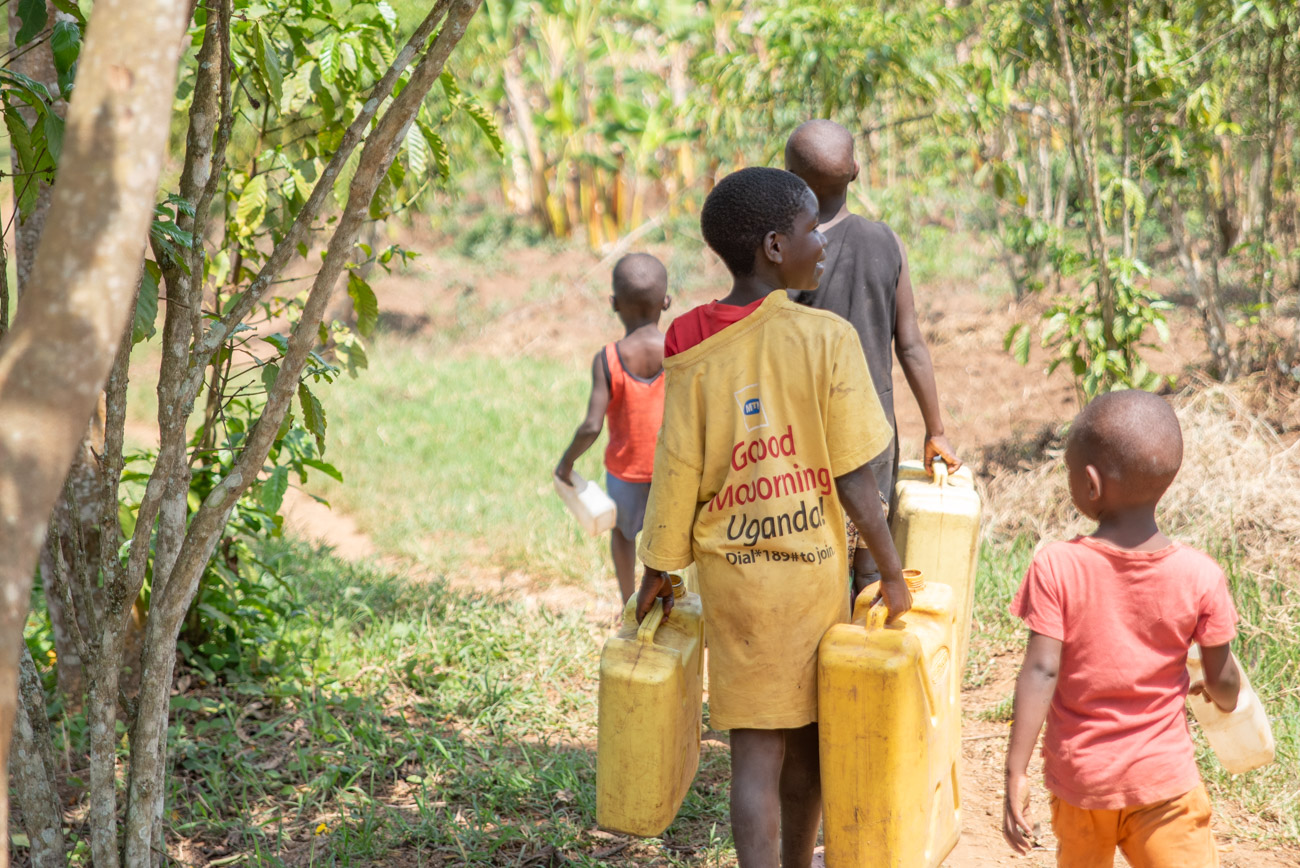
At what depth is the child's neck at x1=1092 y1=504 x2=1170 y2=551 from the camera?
1.93 meters

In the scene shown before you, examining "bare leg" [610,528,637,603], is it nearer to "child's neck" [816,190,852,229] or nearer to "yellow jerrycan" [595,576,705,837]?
"child's neck" [816,190,852,229]

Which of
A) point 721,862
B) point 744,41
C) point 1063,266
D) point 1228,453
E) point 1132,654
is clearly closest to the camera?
point 1132,654

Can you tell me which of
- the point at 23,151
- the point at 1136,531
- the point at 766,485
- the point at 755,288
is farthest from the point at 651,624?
the point at 23,151

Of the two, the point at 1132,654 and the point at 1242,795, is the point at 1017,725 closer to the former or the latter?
the point at 1132,654

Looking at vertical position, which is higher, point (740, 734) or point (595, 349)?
point (595, 349)

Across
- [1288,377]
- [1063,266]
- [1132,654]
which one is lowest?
[1132,654]

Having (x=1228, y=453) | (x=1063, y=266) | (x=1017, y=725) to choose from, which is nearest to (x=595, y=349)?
(x=1063, y=266)

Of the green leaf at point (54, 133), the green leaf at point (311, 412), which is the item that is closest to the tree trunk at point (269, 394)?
the green leaf at point (311, 412)

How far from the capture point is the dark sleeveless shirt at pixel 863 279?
2.85 m

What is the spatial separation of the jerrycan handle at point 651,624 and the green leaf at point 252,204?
1521mm

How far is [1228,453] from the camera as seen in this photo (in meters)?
4.44

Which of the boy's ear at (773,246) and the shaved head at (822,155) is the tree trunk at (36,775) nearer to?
the boy's ear at (773,246)

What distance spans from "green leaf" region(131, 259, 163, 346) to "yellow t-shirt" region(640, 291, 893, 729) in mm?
1021

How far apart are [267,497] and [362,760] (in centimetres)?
79
